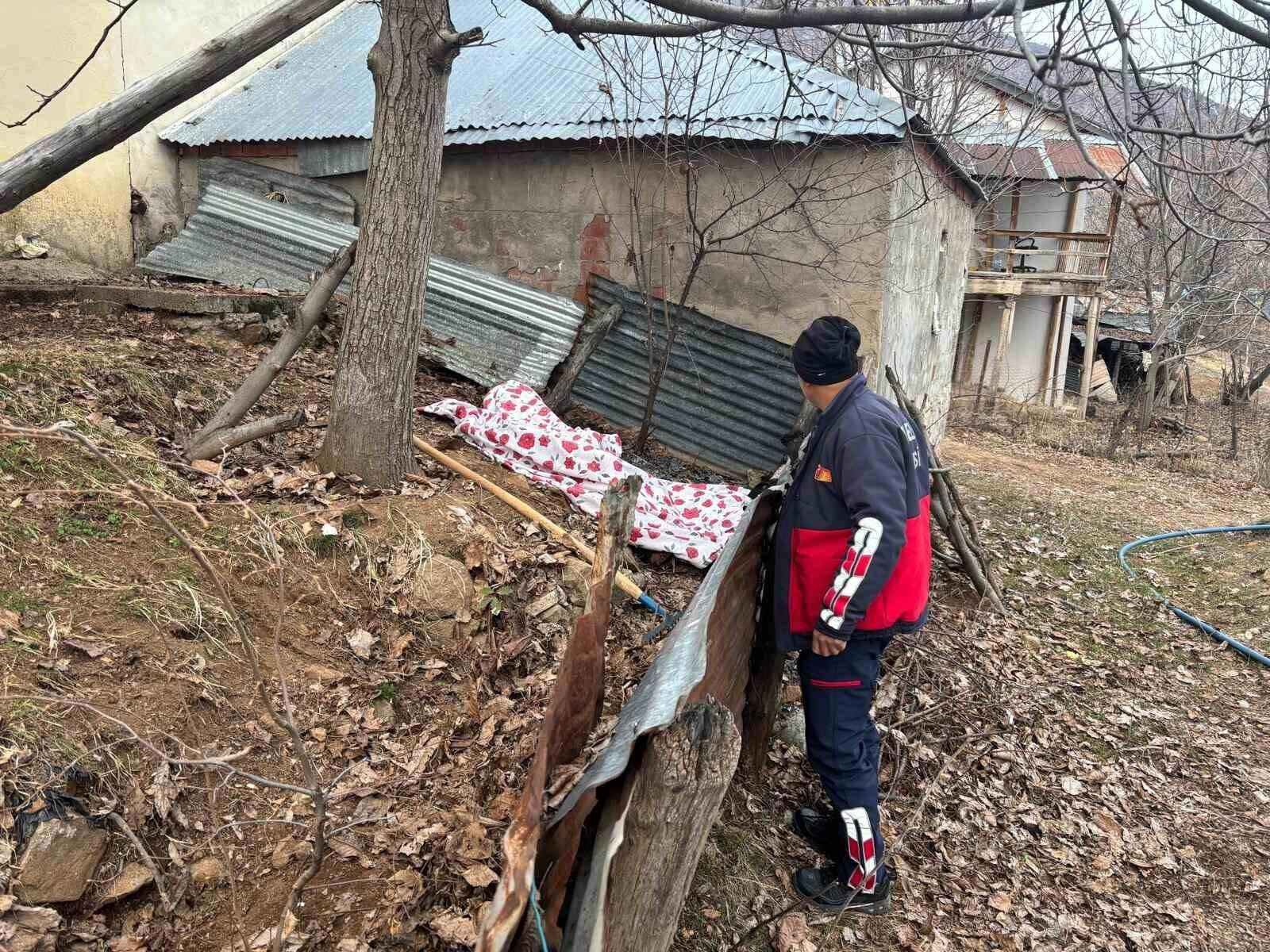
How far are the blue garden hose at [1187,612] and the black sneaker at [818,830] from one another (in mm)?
4518

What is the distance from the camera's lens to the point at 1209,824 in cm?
454

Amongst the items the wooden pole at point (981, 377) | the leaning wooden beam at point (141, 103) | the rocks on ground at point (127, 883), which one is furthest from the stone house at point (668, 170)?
the wooden pole at point (981, 377)

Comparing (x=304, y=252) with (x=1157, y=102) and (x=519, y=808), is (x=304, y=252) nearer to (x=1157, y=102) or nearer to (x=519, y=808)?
(x=1157, y=102)

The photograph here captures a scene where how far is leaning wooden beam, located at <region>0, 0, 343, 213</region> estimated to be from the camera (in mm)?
3941

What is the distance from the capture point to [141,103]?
4066 millimetres

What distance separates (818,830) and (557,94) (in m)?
7.18

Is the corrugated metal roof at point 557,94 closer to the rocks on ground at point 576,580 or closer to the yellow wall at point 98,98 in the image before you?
the yellow wall at point 98,98

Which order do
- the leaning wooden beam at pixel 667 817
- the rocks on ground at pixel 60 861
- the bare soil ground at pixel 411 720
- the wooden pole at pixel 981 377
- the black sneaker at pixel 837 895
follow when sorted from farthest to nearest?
the wooden pole at pixel 981 377, the black sneaker at pixel 837 895, the bare soil ground at pixel 411 720, the rocks on ground at pixel 60 861, the leaning wooden beam at pixel 667 817

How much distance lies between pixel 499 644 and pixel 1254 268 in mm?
21915

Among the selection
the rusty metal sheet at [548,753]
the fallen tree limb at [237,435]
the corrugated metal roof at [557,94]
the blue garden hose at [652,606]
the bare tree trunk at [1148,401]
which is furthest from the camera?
the bare tree trunk at [1148,401]

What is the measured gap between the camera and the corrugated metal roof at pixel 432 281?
7930mm

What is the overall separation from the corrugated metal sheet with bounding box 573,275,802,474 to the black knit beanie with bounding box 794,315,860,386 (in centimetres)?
422

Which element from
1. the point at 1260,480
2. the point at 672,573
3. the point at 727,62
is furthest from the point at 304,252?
the point at 1260,480

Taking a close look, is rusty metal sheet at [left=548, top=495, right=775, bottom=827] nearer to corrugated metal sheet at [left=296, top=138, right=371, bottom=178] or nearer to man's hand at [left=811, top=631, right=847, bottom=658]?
man's hand at [left=811, top=631, right=847, bottom=658]
